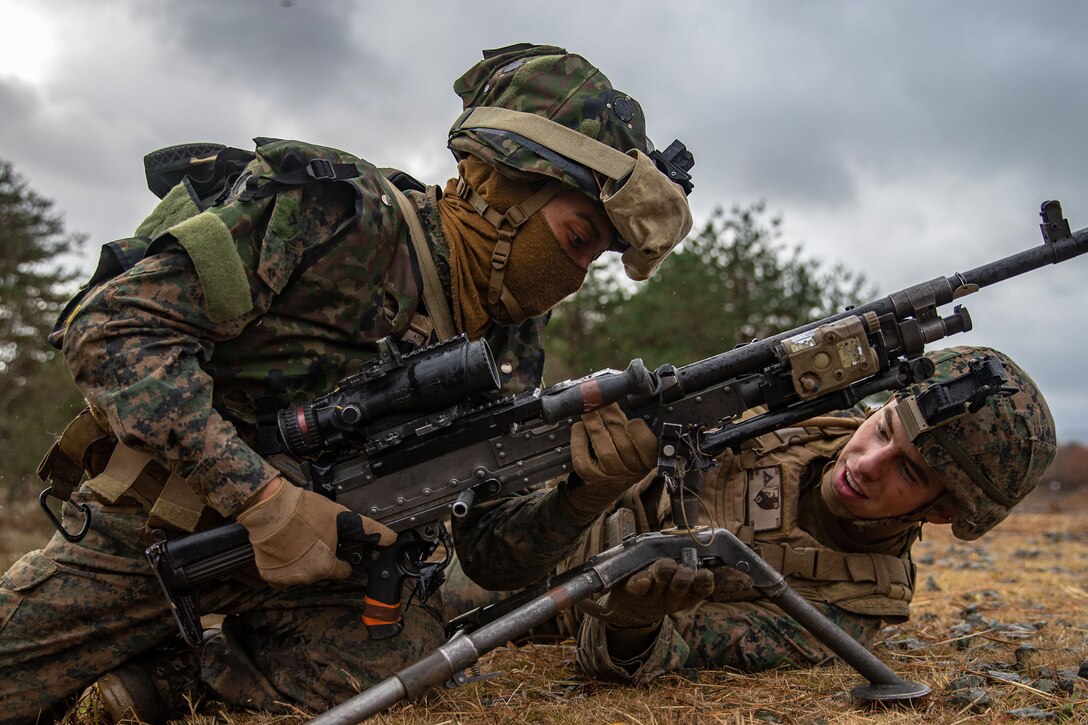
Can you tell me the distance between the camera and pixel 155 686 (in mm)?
4105

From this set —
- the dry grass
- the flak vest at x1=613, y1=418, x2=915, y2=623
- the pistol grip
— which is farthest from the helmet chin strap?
the dry grass

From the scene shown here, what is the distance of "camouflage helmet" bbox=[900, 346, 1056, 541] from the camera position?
4383mm

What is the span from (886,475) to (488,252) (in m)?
2.30

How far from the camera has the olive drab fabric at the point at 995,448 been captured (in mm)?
4383

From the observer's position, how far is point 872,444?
462 cm

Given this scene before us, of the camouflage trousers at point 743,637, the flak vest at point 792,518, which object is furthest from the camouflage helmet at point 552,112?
the camouflage trousers at point 743,637

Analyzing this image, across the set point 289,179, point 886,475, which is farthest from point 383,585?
point 886,475

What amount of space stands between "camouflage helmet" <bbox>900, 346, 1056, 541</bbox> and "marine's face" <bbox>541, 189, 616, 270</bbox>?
1703 millimetres

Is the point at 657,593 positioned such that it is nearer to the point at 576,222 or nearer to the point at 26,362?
the point at 576,222

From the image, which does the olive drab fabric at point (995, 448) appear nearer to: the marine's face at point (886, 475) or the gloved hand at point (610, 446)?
the marine's face at point (886, 475)

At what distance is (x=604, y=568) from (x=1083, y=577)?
621 centimetres

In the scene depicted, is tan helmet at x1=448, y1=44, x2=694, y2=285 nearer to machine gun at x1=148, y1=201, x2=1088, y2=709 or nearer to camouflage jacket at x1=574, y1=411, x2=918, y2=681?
machine gun at x1=148, y1=201, x2=1088, y2=709

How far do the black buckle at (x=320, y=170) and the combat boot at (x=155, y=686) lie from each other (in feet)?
7.66

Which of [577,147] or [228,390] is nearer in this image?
[228,390]
